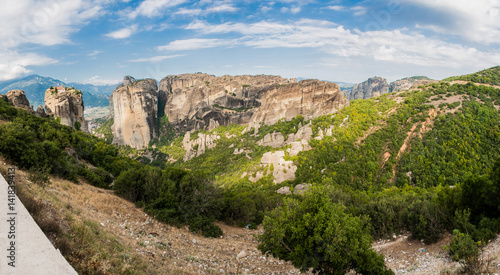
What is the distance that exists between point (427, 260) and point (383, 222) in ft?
20.5

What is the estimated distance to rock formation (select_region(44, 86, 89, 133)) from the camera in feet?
140

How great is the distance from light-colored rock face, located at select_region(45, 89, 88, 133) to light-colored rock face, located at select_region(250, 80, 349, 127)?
2022 inches

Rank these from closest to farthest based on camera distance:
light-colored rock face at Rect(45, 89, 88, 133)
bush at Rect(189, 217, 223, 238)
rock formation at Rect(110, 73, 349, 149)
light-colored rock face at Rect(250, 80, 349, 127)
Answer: bush at Rect(189, 217, 223, 238), light-colored rock face at Rect(45, 89, 88, 133), light-colored rock face at Rect(250, 80, 349, 127), rock formation at Rect(110, 73, 349, 149)

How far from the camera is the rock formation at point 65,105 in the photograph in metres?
42.8

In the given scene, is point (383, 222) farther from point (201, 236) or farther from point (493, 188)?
point (201, 236)

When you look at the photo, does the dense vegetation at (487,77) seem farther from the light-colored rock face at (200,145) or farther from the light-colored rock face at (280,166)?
the light-colored rock face at (200,145)

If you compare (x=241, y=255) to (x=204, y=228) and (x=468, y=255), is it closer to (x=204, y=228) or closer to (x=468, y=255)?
(x=204, y=228)

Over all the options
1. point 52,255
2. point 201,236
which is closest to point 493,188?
point 201,236

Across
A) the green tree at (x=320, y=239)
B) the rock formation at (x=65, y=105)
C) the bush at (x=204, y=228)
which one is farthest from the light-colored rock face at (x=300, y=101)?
the green tree at (x=320, y=239)

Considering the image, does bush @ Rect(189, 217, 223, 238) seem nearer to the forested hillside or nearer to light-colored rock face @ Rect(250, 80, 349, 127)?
the forested hillside

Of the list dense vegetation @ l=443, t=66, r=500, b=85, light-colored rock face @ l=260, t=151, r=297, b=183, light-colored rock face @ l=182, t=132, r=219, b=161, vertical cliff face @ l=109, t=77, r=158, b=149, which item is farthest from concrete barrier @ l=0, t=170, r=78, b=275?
vertical cliff face @ l=109, t=77, r=158, b=149

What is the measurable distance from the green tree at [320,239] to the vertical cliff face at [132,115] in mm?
109897

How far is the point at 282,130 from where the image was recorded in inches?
2766

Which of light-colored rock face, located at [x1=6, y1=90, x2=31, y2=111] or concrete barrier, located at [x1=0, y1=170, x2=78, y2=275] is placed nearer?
concrete barrier, located at [x1=0, y1=170, x2=78, y2=275]
